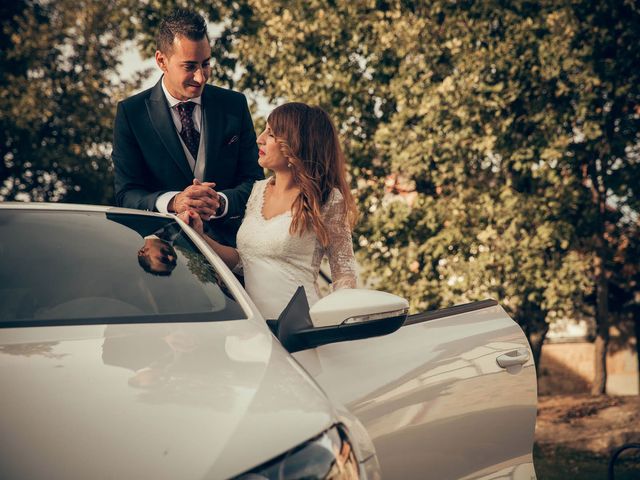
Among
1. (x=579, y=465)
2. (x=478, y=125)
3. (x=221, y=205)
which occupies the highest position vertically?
(x=221, y=205)

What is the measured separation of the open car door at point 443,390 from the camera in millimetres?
2691

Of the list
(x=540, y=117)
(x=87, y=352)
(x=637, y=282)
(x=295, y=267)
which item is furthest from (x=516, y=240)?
(x=87, y=352)

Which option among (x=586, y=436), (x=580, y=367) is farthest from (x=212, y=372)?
(x=580, y=367)

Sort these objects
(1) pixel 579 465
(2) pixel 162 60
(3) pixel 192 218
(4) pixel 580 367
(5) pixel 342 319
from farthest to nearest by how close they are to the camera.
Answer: (4) pixel 580 367, (1) pixel 579 465, (2) pixel 162 60, (3) pixel 192 218, (5) pixel 342 319

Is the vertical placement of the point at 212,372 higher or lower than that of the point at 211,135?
lower

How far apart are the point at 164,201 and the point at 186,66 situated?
2.11ft

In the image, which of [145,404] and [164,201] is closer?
[145,404]

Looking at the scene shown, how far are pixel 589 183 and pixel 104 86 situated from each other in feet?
34.4

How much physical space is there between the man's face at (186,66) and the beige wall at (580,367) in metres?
25.4

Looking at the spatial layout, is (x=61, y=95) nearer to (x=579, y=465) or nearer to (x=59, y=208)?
(x=579, y=465)

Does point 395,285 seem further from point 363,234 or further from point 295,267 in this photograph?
point 295,267

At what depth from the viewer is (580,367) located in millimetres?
28703

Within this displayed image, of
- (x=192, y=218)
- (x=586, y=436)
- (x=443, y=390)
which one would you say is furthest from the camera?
(x=586, y=436)

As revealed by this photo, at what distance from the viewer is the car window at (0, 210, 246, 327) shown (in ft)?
8.47
